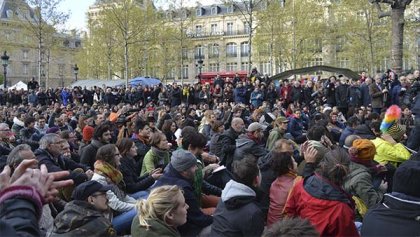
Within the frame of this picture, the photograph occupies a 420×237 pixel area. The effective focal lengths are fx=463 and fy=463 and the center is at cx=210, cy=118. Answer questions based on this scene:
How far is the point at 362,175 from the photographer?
5.32 meters

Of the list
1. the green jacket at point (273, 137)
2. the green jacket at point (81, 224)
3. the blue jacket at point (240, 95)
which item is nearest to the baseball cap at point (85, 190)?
the green jacket at point (81, 224)

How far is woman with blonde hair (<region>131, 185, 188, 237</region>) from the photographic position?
3.62 metres

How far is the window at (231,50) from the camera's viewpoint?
77.8 metres

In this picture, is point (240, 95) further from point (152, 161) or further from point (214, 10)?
point (214, 10)

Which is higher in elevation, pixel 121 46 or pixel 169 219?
pixel 121 46

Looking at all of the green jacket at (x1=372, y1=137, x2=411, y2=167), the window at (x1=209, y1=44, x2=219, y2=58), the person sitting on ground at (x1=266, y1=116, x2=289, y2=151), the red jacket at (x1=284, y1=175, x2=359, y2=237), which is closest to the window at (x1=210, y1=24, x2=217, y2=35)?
the window at (x1=209, y1=44, x2=219, y2=58)

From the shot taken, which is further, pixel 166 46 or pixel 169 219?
pixel 166 46

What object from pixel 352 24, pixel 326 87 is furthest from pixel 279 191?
pixel 352 24

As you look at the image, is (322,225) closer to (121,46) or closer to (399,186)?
(399,186)

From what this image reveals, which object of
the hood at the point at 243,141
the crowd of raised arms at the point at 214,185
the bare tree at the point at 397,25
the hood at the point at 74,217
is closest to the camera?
the crowd of raised arms at the point at 214,185

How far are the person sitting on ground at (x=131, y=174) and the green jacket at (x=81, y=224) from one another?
3170 mm

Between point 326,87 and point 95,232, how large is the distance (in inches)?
684

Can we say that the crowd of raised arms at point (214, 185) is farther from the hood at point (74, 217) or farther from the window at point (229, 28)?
the window at point (229, 28)

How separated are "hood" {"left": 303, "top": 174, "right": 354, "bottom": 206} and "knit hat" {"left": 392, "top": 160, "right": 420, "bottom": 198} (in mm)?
610
